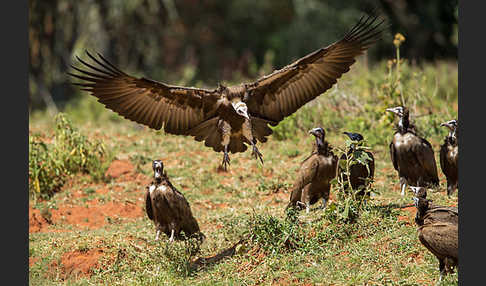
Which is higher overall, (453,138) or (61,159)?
(453,138)

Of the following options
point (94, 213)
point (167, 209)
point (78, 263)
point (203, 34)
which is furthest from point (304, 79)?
point (203, 34)

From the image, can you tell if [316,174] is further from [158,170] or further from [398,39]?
[398,39]

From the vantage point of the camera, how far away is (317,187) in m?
8.05

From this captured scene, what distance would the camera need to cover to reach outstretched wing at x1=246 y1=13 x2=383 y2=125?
8234 millimetres

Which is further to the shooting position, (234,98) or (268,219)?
(234,98)

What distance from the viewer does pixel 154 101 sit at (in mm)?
8391

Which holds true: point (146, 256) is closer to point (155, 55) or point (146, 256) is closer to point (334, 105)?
point (334, 105)

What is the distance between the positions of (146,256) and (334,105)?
6.19m

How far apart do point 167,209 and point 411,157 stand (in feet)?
10.3

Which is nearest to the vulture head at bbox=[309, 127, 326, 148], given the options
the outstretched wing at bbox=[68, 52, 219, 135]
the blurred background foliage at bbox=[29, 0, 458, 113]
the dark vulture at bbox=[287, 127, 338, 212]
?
the dark vulture at bbox=[287, 127, 338, 212]

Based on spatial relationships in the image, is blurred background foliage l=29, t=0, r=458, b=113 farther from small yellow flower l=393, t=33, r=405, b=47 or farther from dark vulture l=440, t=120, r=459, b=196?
dark vulture l=440, t=120, r=459, b=196

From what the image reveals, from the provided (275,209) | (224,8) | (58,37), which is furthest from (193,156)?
(224,8)

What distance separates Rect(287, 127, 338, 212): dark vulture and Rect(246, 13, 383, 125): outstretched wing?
28.0 inches

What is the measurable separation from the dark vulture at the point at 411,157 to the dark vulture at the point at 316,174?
106 centimetres
